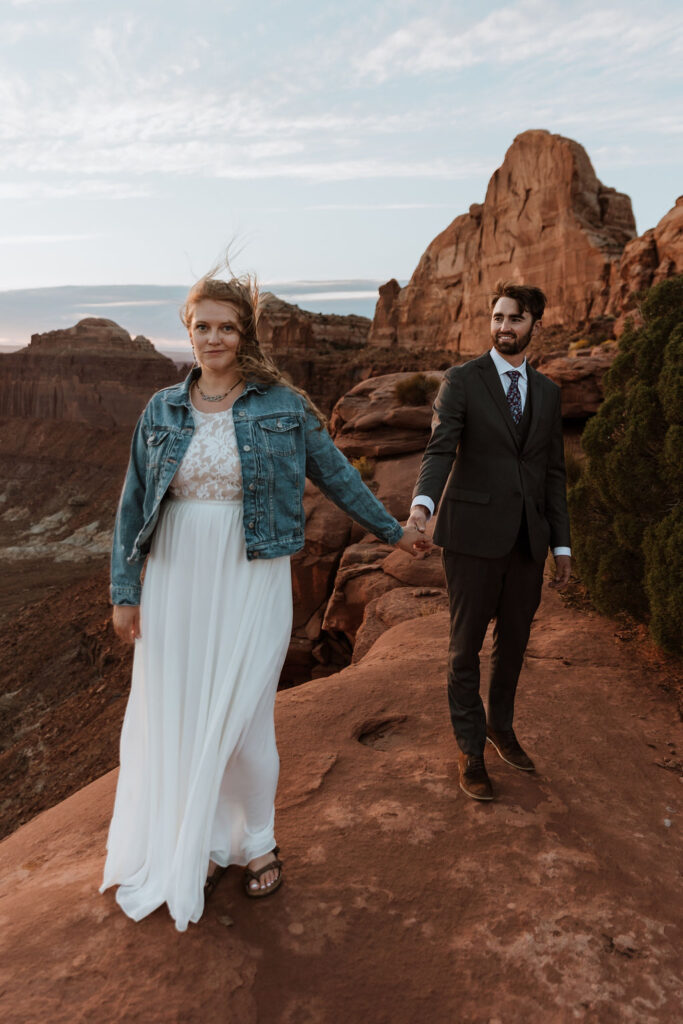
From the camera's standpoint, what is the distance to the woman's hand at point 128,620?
2.43 metres

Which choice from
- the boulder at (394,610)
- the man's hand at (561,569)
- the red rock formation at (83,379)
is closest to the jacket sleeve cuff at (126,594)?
the man's hand at (561,569)

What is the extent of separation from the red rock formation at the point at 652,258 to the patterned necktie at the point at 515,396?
23.3 m

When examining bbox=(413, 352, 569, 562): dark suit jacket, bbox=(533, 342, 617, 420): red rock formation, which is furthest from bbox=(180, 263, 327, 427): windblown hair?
bbox=(533, 342, 617, 420): red rock formation

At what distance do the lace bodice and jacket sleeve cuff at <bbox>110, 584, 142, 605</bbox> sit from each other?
385mm

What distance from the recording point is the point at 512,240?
47.3 meters

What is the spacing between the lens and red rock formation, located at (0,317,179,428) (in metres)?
66.8

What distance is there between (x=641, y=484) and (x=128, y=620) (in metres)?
4.12

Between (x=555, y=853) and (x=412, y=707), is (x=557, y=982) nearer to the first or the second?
(x=555, y=853)

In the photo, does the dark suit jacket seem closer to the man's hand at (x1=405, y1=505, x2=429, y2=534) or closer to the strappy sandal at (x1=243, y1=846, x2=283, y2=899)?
the man's hand at (x1=405, y1=505, x2=429, y2=534)

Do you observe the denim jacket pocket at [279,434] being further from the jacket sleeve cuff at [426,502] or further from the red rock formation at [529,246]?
the red rock formation at [529,246]

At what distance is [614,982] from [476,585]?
5.04ft

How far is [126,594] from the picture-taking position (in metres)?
2.42

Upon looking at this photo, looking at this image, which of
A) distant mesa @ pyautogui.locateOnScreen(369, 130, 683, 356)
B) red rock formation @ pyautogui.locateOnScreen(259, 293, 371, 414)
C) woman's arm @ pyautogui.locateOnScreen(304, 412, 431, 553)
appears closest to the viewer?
woman's arm @ pyautogui.locateOnScreen(304, 412, 431, 553)

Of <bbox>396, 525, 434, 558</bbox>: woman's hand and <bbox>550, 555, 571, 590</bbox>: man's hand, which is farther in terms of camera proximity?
<bbox>550, 555, 571, 590</bbox>: man's hand
